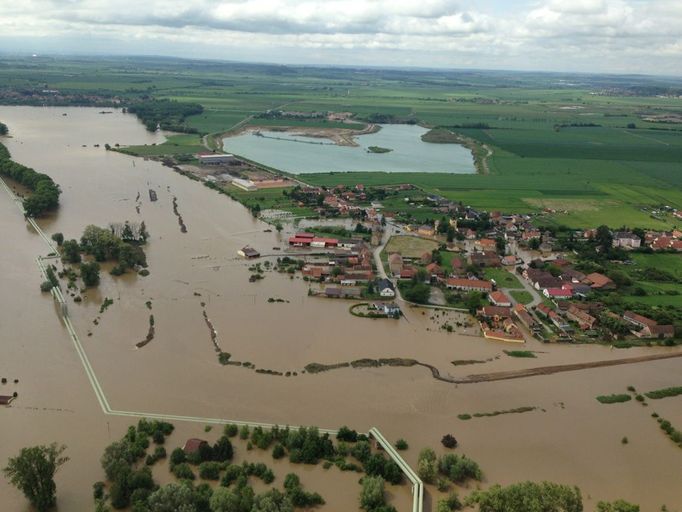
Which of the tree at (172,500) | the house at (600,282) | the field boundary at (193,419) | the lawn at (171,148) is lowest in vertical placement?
the field boundary at (193,419)

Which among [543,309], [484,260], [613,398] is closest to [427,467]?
[613,398]

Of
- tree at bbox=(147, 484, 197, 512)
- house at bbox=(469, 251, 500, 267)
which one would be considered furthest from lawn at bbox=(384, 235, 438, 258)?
tree at bbox=(147, 484, 197, 512)

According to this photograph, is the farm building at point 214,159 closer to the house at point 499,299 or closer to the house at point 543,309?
the house at point 499,299

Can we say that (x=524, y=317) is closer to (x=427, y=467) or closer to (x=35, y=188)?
(x=427, y=467)

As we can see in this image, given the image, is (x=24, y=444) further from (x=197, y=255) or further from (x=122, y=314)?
(x=197, y=255)

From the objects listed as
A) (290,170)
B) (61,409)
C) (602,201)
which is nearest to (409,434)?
(61,409)

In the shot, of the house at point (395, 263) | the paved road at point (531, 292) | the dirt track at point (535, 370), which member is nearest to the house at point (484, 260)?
the paved road at point (531, 292)

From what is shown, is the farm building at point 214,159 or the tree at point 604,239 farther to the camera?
the farm building at point 214,159
